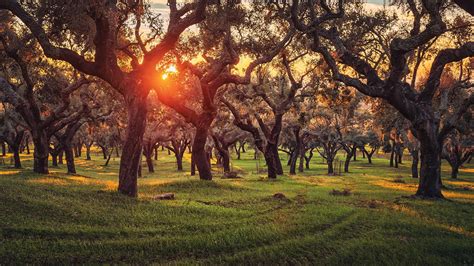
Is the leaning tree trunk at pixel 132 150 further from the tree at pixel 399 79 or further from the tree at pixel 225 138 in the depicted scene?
the tree at pixel 225 138

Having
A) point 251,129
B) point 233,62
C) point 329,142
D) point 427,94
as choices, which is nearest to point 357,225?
point 427,94

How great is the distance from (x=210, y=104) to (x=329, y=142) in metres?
32.0

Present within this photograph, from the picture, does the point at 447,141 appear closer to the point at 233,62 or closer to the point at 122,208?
the point at 233,62

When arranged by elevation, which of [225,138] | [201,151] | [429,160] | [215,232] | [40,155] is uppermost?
[225,138]

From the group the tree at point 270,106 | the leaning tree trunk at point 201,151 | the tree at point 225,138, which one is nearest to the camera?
the leaning tree trunk at point 201,151

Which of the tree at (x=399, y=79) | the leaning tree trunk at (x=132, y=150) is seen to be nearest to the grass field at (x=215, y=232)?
the leaning tree trunk at (x=132, y=150)

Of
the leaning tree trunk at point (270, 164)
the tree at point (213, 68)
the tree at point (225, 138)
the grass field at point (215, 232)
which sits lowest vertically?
the grass field at point (215, 232)

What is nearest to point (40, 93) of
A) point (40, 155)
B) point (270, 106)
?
point (40, 155)

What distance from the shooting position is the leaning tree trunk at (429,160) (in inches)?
811

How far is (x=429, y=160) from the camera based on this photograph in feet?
68.5

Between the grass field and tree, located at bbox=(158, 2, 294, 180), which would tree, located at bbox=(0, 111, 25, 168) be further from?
the grass field

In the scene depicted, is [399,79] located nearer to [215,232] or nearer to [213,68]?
[213,68]

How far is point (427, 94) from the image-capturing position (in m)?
21.1

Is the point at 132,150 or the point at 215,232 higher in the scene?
the point at 132,150
